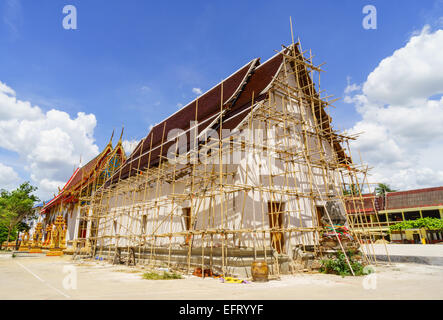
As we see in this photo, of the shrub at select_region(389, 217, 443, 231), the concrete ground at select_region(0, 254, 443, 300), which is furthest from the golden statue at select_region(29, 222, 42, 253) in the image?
the shrub at select_region(389, 217, 443, 231)

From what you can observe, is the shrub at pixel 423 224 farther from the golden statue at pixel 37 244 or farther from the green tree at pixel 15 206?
the green tree at pixel 15 206

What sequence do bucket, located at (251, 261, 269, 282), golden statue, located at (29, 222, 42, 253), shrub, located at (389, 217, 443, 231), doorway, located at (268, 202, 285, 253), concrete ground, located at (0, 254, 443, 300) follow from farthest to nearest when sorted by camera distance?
shrub, located at (389, 217, 443, 231) < golden statue, located at (29, 222, 42, 253) < doorway, located at (268, 202, 285, 253) < bucket, located at (251, 261, 269, 282) < concrete ground, located at (0, 254, 443, 300)

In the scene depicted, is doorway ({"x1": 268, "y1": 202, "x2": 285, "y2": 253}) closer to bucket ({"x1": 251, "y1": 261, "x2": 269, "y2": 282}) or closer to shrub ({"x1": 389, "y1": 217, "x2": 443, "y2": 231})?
bucket ({"x1": 251, "y1": 261, "x2": 269, "y2": 282})

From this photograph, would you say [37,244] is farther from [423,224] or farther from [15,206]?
[423,224]

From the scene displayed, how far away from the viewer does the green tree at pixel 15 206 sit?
949 inches

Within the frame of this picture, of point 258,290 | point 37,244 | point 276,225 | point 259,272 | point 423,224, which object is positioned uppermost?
point 423,224

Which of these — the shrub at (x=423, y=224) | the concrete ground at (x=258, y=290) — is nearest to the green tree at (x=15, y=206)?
the concrete ground at (x=258, y=290)

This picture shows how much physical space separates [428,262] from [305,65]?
30.7ft

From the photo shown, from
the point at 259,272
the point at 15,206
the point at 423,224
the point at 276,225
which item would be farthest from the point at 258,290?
the point at 15,206

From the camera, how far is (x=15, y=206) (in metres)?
26.6

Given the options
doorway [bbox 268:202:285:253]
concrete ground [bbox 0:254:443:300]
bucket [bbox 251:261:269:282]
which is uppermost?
doorway [bbox 268:202:285:253]

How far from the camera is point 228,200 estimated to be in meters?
9.20

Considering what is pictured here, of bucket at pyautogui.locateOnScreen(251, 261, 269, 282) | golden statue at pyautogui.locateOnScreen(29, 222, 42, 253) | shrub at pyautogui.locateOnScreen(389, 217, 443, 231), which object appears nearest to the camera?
bucket at pyautogui.locateOnScreen(251, 261, 269, 282)

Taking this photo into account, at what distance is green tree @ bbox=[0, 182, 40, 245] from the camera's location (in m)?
24.1
